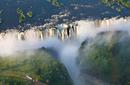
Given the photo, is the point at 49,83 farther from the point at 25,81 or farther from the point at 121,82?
the point at 121,82

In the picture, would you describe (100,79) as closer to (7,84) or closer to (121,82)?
(121,82)

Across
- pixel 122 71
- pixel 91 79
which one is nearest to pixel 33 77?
pixel 91 79

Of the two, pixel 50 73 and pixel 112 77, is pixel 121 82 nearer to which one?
pixel 112 77

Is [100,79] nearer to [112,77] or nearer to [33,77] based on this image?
[112,77]

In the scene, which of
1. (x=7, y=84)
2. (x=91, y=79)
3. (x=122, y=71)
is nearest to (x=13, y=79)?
(x=7, y=84)

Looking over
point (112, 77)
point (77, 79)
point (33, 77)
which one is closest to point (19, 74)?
point (33, 77)

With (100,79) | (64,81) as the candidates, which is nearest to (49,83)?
(64,81)
